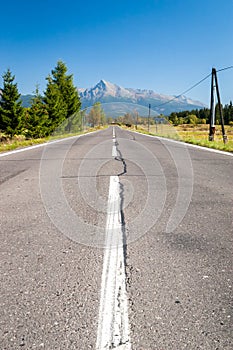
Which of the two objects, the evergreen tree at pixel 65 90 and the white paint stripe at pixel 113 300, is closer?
the white paint stripe at pixel 113 300

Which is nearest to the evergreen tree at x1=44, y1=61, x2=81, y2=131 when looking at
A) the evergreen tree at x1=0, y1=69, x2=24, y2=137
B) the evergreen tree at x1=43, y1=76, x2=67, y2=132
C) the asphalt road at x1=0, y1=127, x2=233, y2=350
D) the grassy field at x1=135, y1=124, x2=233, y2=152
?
the evergreen tree at x1=43, y1=76, x2=67, y2=132

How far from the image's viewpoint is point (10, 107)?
25.9 m

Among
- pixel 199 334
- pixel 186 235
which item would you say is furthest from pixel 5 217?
pixel 199 334

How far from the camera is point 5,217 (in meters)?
3.20

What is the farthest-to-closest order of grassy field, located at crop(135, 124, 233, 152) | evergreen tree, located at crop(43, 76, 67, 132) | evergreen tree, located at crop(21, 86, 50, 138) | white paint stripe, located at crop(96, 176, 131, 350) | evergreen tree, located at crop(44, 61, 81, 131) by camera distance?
evergreen tree, located at crop(44, 61, 81, 131), evergreen tree, located at crop(43, 76, 67, 132), evergreen tree, located at crop(21, 86, 50, 138), grassy field, located at crop(135, 124, 233, 152), white paint stripe, located at crop(96, 176, 131, 350)

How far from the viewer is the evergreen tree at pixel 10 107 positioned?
2570cm

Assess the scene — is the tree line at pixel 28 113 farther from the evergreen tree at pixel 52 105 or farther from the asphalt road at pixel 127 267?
the asphalt road at pixel 127 267

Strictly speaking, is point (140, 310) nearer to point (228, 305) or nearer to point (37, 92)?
point (228, 305)

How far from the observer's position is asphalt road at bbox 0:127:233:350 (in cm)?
142

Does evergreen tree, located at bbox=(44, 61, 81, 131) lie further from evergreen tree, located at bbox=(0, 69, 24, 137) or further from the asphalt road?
the asphalt road

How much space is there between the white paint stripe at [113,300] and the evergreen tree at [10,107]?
83.5ft

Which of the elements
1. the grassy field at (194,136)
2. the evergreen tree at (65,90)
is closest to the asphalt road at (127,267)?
the grassy field at (194,136)

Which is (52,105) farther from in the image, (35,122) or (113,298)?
(113,298)

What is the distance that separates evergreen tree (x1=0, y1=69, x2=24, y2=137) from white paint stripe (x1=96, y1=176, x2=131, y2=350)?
1002 inches
